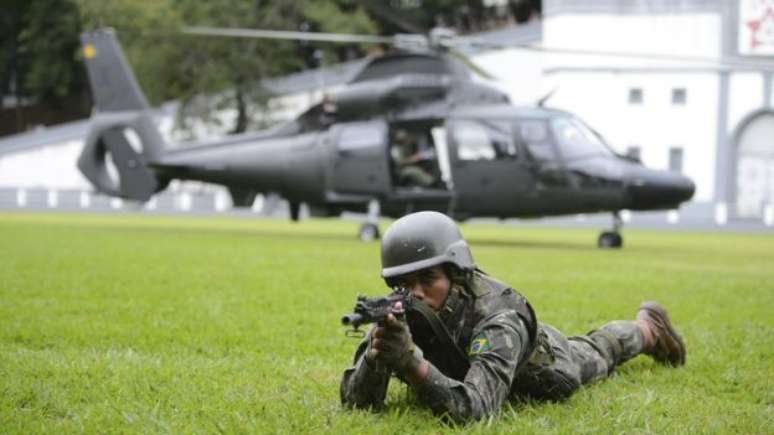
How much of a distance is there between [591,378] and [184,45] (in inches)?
1382

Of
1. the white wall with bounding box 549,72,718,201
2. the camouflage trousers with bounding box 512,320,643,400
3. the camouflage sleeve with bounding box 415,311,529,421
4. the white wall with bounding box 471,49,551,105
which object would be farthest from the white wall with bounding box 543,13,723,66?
the camouflage sleeve with bounding box 415,311,529,421

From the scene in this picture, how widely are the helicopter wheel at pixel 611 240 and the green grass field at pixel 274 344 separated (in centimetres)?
374

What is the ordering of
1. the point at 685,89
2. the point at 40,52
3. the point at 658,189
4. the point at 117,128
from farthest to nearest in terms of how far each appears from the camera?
the point at 40,52 → the point at 685,89 → the point at 117,128 → the point at 658,189

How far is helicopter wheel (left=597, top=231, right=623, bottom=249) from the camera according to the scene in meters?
17.0

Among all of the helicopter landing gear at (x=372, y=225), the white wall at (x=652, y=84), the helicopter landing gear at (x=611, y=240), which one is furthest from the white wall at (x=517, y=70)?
the helicopter landing gear at (x=611, y=240)

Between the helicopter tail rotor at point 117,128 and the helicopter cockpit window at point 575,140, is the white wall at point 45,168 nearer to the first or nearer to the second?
the helicopter tail rotor at point 117,128

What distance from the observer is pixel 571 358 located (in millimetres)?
4535

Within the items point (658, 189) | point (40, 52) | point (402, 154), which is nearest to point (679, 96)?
point (402, 154)

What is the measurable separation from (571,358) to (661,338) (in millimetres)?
1018

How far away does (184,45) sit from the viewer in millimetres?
37938

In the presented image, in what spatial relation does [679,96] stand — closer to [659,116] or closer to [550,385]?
[659,116]

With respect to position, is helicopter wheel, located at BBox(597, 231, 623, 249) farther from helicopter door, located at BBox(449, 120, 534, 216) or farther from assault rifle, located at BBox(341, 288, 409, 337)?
assault rifle, located at BBox(341, 288, 409, 337)

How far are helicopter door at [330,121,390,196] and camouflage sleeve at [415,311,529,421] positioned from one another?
44.2 feet

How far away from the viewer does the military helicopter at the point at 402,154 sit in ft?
52.4
